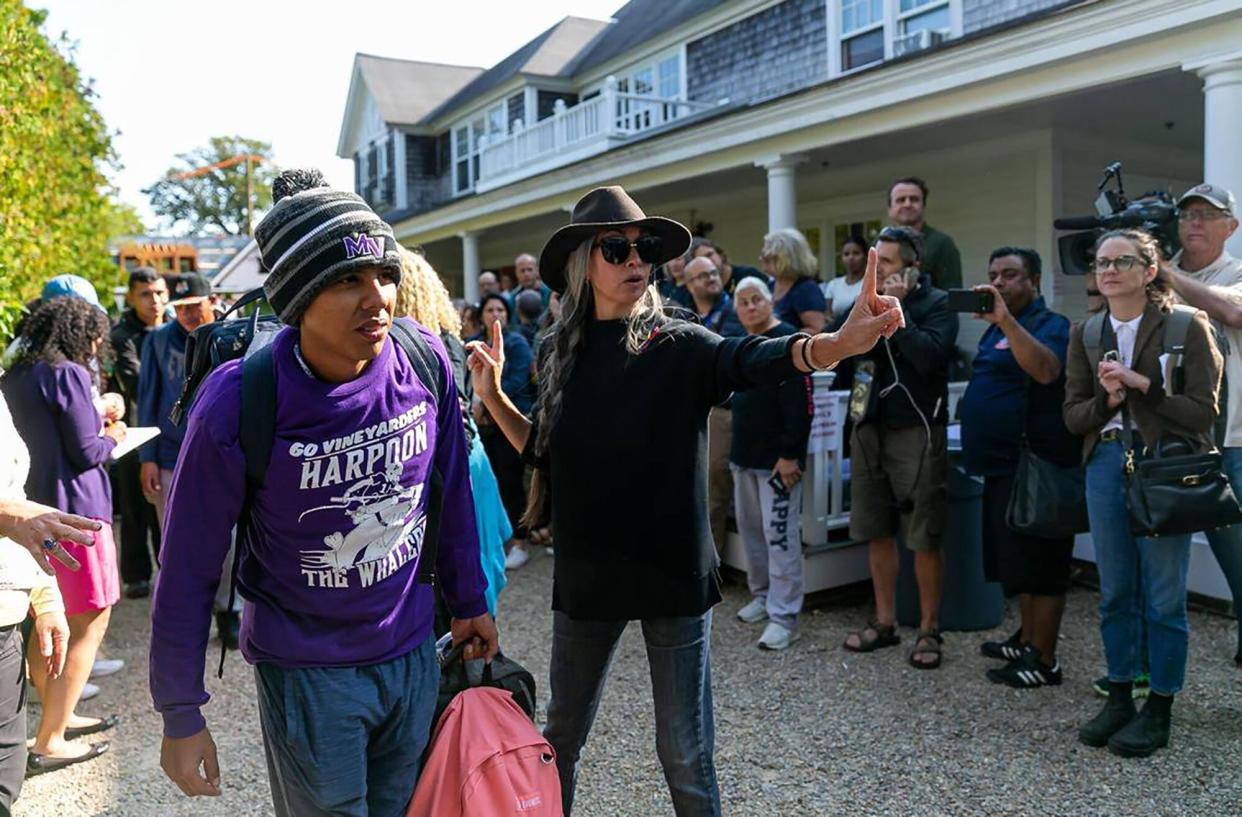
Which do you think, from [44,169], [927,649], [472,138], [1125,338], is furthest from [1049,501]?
[472,138]

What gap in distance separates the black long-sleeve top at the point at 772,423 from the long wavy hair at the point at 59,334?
3089 mm

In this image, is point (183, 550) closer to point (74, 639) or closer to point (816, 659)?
point (74, 639)

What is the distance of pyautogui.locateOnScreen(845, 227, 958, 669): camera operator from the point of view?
4.50m

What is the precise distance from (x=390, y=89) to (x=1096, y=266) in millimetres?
25236

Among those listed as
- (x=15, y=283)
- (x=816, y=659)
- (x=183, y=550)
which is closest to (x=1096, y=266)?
(x=816, y=659)

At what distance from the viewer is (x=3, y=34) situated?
512cm

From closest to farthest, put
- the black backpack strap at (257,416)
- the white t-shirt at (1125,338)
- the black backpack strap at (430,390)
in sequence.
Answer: the black backpack strap at (257,416), the black backpack strap at (430,390), the white t-shirt at (1125,338)

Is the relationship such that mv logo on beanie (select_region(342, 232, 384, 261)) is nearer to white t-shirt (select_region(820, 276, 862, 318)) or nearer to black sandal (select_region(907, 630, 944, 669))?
black sandal (select_region(907, 630, 944, 669))

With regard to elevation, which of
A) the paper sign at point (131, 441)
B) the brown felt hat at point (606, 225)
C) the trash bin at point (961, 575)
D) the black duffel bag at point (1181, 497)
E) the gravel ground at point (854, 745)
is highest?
the brown felt hat at point (606, 225)

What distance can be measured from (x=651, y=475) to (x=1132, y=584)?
2279 mm

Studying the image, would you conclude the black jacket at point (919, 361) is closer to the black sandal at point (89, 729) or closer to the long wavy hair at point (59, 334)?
the long wavy hair at point (59, 334)

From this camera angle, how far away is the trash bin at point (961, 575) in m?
5.00

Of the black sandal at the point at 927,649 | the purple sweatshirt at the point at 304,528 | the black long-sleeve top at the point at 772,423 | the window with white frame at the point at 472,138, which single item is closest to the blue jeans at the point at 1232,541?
the black sandal at the point at 927,649

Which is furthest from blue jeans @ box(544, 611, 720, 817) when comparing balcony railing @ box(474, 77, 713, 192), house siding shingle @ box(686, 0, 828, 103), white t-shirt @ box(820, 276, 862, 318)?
balcony railing @ box(474, 77, 713, 192)
